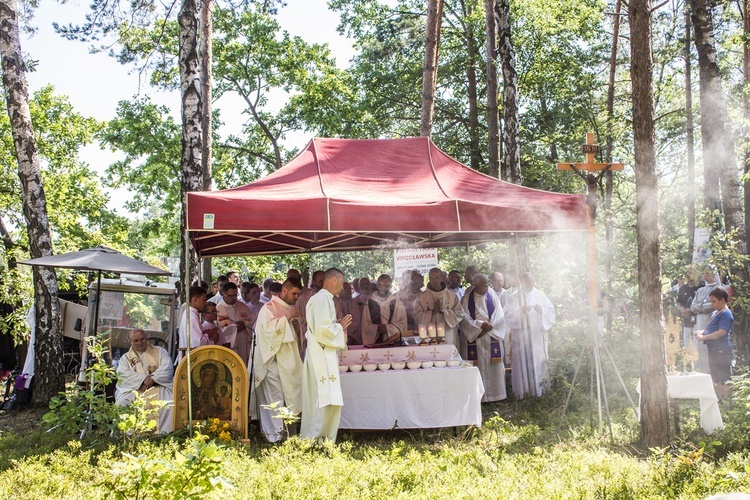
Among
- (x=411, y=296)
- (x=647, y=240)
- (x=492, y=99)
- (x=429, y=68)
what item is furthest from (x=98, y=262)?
(x=492, y=99)

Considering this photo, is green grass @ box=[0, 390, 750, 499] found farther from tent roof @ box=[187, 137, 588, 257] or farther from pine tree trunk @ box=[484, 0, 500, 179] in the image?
pine tree trunk @ box=[484, 0, 500, 179]

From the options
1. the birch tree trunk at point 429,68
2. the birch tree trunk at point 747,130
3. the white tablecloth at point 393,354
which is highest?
the birch tree trunk at point 429,68

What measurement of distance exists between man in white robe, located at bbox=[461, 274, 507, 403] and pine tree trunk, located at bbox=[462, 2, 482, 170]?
46.8ft

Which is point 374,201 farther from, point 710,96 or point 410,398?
point 710,96

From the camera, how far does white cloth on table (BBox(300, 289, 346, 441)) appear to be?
7.92 metres

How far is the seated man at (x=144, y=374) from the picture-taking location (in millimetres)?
8805

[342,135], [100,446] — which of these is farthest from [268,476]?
[342,135]

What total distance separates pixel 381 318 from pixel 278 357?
8.62 feet

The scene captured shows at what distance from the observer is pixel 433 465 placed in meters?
6.50

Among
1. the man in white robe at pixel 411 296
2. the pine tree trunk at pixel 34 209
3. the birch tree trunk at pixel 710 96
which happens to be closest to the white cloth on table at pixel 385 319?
the man in white robe at pixel 411 296

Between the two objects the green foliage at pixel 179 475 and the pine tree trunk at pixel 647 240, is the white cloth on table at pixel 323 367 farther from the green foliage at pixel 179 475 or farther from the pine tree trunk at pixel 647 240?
the green foliage at pixel 179 475

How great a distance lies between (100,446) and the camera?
743 centimetres

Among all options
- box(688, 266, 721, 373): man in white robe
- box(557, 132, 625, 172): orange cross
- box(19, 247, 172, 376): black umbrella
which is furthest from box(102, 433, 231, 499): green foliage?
box(688, 266, 721, 373): man in white robe

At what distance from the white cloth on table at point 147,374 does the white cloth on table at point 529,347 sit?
205 inches
